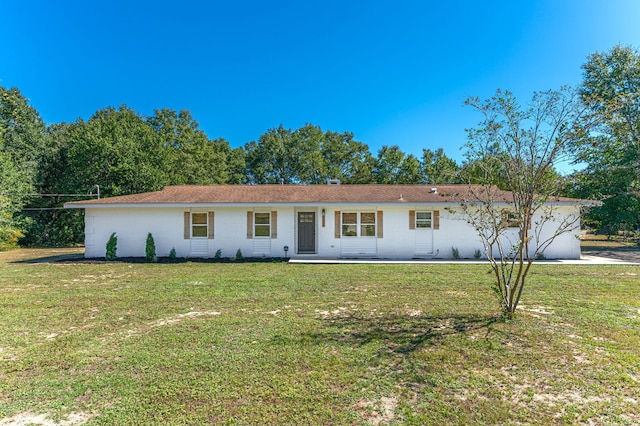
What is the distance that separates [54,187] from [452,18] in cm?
2754

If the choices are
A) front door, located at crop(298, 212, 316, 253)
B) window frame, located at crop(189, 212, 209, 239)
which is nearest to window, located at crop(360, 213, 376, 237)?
front door, located at crop(298, 212, 316, 253)

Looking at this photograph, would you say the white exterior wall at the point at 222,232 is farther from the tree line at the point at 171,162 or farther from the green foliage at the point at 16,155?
the green foliage at the point at 16,155

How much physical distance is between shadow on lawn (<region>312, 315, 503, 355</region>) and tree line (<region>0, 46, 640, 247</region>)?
8.20 m

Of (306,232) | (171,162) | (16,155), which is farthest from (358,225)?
(16,155)

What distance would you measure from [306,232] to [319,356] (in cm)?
1040

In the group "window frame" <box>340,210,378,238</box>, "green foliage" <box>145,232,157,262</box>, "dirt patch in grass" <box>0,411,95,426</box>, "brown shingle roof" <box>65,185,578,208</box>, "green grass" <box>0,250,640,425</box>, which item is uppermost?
"brown shingle roof" <box>65,185,578,208</box>

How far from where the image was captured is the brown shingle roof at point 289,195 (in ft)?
42.7

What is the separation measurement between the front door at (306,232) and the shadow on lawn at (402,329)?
8764mm

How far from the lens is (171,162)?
25.1 meters

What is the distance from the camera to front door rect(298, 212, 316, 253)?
14070 millimetres

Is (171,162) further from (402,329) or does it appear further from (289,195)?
(402,329)

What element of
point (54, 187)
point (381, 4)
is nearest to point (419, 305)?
point (381, 4)

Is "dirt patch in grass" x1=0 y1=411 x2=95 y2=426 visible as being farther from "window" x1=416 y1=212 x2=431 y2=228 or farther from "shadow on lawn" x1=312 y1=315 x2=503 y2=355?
"window" x1=416 y1=212 x2=431 y2=228

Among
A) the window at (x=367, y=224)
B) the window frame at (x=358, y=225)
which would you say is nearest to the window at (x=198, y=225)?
the window frame at (x=358, y=225)
